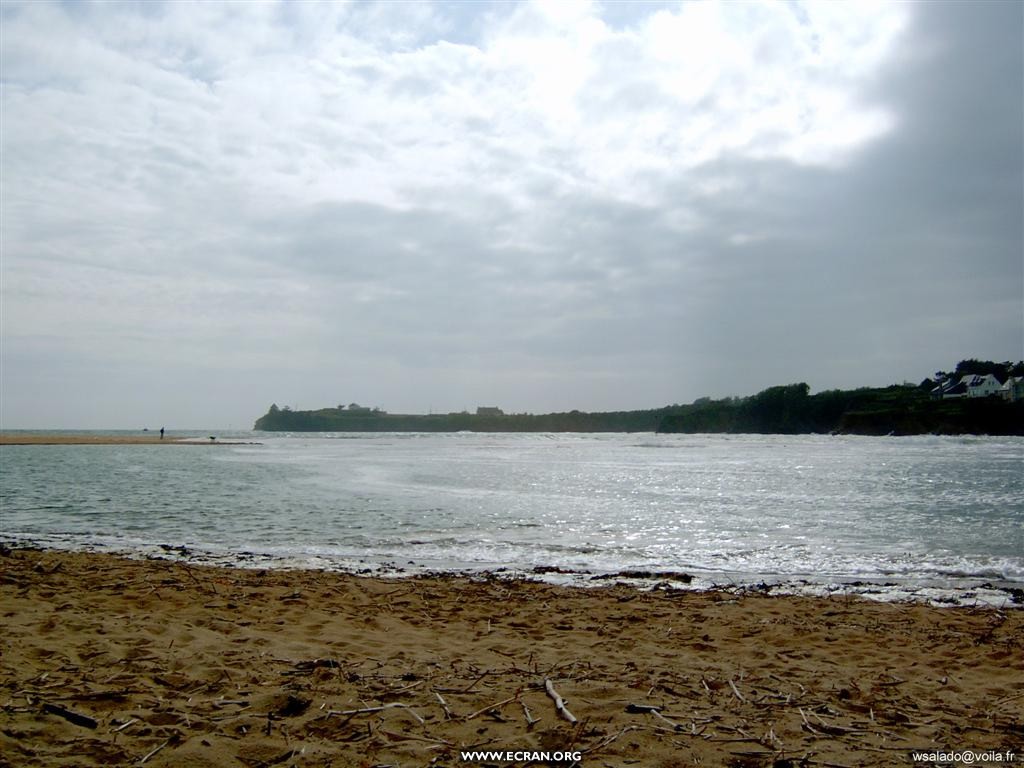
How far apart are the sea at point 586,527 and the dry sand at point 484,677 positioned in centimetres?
220

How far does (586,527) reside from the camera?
1611 centimetres

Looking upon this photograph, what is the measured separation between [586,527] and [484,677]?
1106cm

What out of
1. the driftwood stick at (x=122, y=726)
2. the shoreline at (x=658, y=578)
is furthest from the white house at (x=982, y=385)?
the driftwood stick at (x=122, y=726)

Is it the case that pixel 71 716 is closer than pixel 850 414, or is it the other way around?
pixel 71 716

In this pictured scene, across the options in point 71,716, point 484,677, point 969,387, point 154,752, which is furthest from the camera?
point 969,387

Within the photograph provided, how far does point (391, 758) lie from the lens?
12.3 feet

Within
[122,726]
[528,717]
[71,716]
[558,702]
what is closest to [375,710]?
[528,717]

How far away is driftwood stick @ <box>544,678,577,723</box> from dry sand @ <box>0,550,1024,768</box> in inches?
2.6

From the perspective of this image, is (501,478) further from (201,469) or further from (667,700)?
(667,700)

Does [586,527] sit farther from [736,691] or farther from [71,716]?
[71,716]

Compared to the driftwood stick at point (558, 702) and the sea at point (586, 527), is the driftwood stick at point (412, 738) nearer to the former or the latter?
the driftwood stick at point (558, 702)

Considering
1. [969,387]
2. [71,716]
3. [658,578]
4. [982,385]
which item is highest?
[982,385]

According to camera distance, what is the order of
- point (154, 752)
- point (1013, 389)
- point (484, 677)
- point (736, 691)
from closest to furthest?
point (154, 752) < point (736, 691) < point (484, 677) < point (1013, 389)

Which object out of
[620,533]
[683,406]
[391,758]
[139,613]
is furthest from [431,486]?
[683,406]
